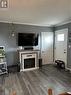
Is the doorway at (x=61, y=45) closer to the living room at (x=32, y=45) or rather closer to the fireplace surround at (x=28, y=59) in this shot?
the living room at (x=32, y=45)

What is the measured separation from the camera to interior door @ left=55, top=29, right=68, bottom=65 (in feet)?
18.1

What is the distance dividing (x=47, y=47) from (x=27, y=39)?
152 cm

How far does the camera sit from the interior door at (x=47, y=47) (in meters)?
6.32

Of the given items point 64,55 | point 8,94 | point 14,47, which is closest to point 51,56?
point 64,55

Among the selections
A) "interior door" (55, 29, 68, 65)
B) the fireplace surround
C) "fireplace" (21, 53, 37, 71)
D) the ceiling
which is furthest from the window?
the ceiling

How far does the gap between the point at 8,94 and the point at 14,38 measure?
3241mm

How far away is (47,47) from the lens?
6457 mm

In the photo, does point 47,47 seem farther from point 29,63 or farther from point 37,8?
point 37,8

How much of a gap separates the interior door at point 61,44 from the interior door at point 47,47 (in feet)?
1.28

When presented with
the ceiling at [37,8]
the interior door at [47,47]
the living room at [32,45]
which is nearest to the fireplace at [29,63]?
the living room at [32,45]

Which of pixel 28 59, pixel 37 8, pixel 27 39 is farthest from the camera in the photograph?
pixel 27 39

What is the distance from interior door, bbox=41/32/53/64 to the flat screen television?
0.65m

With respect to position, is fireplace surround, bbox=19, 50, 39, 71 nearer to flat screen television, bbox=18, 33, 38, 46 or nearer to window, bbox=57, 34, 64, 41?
flat screen television, bbox=18, 33, 38, 46

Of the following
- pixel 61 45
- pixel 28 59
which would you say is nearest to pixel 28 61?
pixel 28 59
